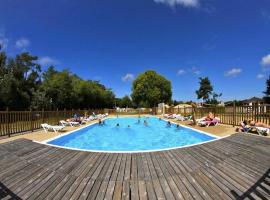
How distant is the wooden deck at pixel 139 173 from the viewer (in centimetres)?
390

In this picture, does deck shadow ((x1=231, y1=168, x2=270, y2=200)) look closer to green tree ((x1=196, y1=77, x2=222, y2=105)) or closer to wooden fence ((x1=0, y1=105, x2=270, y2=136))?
wooden fence ((x1=0, y1=105, x2=270, y2=136))

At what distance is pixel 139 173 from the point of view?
15.8 feet

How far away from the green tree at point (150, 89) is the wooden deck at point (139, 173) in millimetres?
37610

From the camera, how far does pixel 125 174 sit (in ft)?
15.7

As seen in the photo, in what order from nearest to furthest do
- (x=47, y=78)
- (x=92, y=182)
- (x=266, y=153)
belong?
(x=92, y=182) → (x=266, y=153) → (x=47, y=78)

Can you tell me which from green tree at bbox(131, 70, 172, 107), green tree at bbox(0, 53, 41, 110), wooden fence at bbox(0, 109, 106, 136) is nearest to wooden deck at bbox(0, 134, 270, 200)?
wooden fence at bbox(0, 109, 106, 136)

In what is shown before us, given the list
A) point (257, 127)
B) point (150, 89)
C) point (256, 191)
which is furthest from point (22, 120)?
point (150, 89)

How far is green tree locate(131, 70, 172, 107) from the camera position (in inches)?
1752

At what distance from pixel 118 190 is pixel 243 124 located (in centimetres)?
841

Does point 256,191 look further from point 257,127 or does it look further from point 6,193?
point 257,127

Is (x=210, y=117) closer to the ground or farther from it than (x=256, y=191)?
farther from it

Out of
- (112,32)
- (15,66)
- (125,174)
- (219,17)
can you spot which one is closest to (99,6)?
(112,32)

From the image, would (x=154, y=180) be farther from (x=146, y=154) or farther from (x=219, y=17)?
(x=219, y=17)

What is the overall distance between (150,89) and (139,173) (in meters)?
40.2
